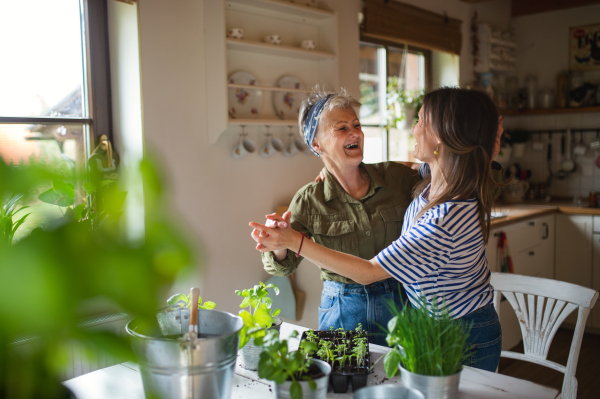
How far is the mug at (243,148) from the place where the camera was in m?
2.63

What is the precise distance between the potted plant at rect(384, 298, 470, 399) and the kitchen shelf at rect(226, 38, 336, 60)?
70.7 inches

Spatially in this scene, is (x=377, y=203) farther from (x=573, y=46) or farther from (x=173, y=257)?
(x=573, y=46)

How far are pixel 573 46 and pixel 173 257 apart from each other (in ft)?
16.0

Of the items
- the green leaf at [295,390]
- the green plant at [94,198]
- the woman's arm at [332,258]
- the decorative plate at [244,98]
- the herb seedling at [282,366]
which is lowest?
the green leaf at [295,390]

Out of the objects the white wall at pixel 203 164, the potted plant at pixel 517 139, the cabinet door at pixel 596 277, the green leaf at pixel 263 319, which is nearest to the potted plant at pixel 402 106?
the white wall at pixel 203 164

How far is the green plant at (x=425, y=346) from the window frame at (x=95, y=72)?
1.76 meters

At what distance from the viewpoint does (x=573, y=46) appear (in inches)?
169

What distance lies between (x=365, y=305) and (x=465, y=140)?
0.59 m

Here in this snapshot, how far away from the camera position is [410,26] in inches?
140

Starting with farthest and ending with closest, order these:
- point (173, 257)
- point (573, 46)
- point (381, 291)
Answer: point (573, 46) < point (381, 291) < point (173, 257)

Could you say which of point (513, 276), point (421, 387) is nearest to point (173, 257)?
point (421, 387)

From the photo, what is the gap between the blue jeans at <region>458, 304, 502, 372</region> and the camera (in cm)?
144

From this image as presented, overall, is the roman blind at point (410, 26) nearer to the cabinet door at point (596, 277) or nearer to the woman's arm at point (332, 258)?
the cabinet door at point (596, 277)

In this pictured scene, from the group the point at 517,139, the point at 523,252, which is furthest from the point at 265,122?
the point at 517,139
